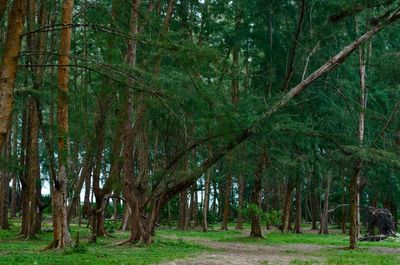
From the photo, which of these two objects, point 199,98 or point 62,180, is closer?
point 199,98

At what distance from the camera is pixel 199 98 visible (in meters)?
12.7

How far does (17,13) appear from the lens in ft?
25.3

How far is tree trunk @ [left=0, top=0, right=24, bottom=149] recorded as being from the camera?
24.4ft

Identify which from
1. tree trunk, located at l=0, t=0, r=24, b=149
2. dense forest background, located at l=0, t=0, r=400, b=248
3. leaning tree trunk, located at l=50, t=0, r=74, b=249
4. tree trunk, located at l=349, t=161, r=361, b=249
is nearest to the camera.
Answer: tree trunk, located at l=0, t=0, r=24, b=149

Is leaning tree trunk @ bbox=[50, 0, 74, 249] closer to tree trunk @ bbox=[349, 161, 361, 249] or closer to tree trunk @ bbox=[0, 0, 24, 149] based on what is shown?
tree trunk @ bbox=[0, 0, 24, 149]

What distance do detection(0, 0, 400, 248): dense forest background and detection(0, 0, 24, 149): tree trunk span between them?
0.02 metres

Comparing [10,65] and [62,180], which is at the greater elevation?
[10,65]

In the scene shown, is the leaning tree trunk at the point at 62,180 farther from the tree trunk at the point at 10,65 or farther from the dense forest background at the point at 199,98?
the tree trunk at the point at 10,65

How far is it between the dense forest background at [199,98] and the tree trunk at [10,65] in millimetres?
15

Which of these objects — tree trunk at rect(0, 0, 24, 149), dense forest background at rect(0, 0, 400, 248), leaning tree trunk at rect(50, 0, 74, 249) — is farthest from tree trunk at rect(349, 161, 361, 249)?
tree trunk at rect(0, 0, 24, 149)

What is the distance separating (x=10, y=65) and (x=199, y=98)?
5726 mm

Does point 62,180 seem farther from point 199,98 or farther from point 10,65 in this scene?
point 10,65

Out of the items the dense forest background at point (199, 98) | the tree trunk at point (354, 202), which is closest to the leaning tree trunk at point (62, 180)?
the dense forest background at point (199, 98)

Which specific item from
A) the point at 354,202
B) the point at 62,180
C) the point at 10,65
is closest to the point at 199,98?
the point at 62,180
